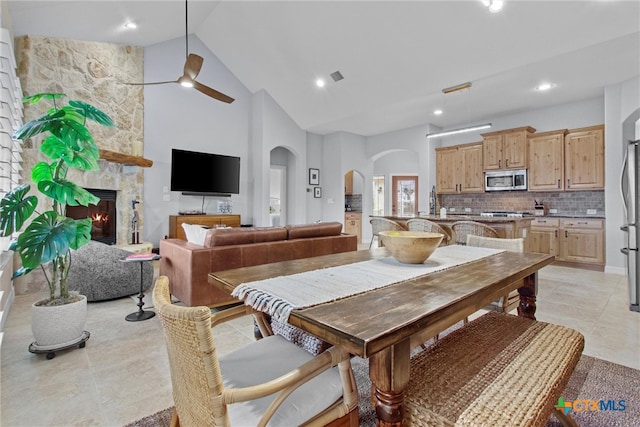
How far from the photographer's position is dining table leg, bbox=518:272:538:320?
1896 millimetres

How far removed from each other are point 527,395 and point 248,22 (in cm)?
626

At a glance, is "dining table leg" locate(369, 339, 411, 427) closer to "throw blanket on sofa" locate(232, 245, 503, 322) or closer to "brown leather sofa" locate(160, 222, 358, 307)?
"throw blanket on sofa" locate(232, 245, 503, 322)

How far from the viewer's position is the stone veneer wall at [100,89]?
416 centimetres

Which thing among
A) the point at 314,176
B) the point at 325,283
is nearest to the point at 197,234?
the point at 325,283

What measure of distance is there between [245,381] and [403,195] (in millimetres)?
9912

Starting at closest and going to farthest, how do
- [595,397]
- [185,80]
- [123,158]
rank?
[595,397]
[185,80]
[123,158]

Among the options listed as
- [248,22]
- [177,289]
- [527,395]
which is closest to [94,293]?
[177,289]

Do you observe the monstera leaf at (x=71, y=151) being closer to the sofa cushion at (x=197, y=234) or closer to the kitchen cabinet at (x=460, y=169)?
the sofa cushion at (x=197, y=234)

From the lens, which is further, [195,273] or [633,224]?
[633,224]

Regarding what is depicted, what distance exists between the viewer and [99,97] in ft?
16.4

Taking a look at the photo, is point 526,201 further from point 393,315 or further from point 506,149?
point 393,315

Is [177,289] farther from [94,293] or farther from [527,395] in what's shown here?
[527,395]

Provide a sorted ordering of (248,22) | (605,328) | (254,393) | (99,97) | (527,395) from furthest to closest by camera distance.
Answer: (248,22) → (99,97) → (605,328) → (527,395) → (254,393)

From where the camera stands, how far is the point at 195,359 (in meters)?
0.78
